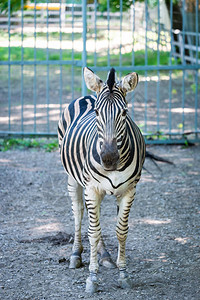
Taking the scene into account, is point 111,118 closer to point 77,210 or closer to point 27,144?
point 77,210

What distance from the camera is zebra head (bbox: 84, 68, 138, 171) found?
3.88 metres

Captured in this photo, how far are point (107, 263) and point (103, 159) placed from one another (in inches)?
59.6

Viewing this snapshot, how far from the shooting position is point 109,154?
3.84m

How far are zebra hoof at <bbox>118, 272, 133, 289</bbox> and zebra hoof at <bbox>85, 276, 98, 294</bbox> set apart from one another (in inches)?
9.3

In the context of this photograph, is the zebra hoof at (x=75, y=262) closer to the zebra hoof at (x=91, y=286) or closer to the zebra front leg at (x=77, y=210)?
the zebra front leg at (x=77, y=210)

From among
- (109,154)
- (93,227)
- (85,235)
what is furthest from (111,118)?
(85,235)

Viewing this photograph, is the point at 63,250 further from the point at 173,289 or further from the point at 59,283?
the point at 173,289

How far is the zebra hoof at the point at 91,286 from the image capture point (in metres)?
A: 4.33

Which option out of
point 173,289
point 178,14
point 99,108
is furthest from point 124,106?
point 178,14

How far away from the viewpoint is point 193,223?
244 inches

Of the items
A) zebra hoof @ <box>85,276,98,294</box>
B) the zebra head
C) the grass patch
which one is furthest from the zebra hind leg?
the grass patch

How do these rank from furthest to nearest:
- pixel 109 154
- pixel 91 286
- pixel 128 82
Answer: pixel 91 286 < pixel 128 82 < pixel 109 154

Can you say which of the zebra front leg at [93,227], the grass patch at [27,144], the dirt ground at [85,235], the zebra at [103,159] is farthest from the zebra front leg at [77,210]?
the grass patch at [27,144]

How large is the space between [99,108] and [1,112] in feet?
29.2
